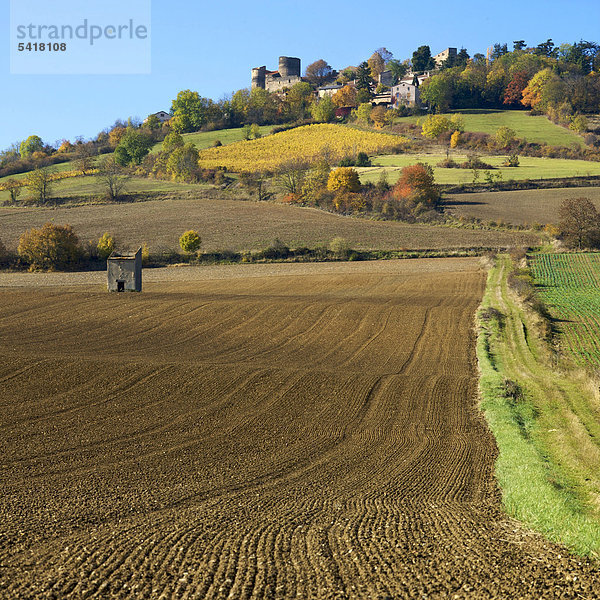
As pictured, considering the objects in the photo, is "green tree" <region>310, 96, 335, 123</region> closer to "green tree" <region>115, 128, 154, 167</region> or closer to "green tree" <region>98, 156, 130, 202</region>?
"green tree" <region>115, 128, 154, 167</region>


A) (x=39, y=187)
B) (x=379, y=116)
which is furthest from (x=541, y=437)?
(x=379, y=116)

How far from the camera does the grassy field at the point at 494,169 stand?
307ft

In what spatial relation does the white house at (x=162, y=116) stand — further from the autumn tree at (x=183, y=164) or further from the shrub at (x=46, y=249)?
the shrub at (x=46, y=249)

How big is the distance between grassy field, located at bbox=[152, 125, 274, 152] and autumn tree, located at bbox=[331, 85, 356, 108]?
2720cm

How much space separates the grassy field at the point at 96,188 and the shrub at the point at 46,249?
38.2 metres

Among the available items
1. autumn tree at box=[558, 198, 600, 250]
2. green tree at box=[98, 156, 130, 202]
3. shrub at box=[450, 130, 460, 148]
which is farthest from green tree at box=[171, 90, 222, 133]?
autumn tree at box=[558, 198, 600, 250]

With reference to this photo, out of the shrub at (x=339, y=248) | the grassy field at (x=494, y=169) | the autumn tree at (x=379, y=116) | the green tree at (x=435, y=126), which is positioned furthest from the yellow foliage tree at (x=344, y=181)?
the autumn tree at (x=379, y=116)

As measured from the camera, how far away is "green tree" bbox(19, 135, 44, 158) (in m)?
166

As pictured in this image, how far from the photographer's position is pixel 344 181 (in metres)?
88.6

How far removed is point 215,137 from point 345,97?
41363 mm

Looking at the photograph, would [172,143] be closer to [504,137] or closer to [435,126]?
[435,126]

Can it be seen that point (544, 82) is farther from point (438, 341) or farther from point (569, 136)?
point (438, 341)

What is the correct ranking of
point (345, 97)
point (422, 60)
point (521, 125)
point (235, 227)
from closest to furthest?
point (235, 227)
point (521, 125)
point (345, 97)
point (422, 60)

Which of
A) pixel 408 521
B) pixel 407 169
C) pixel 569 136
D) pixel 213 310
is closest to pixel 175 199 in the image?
pixel 407 169
